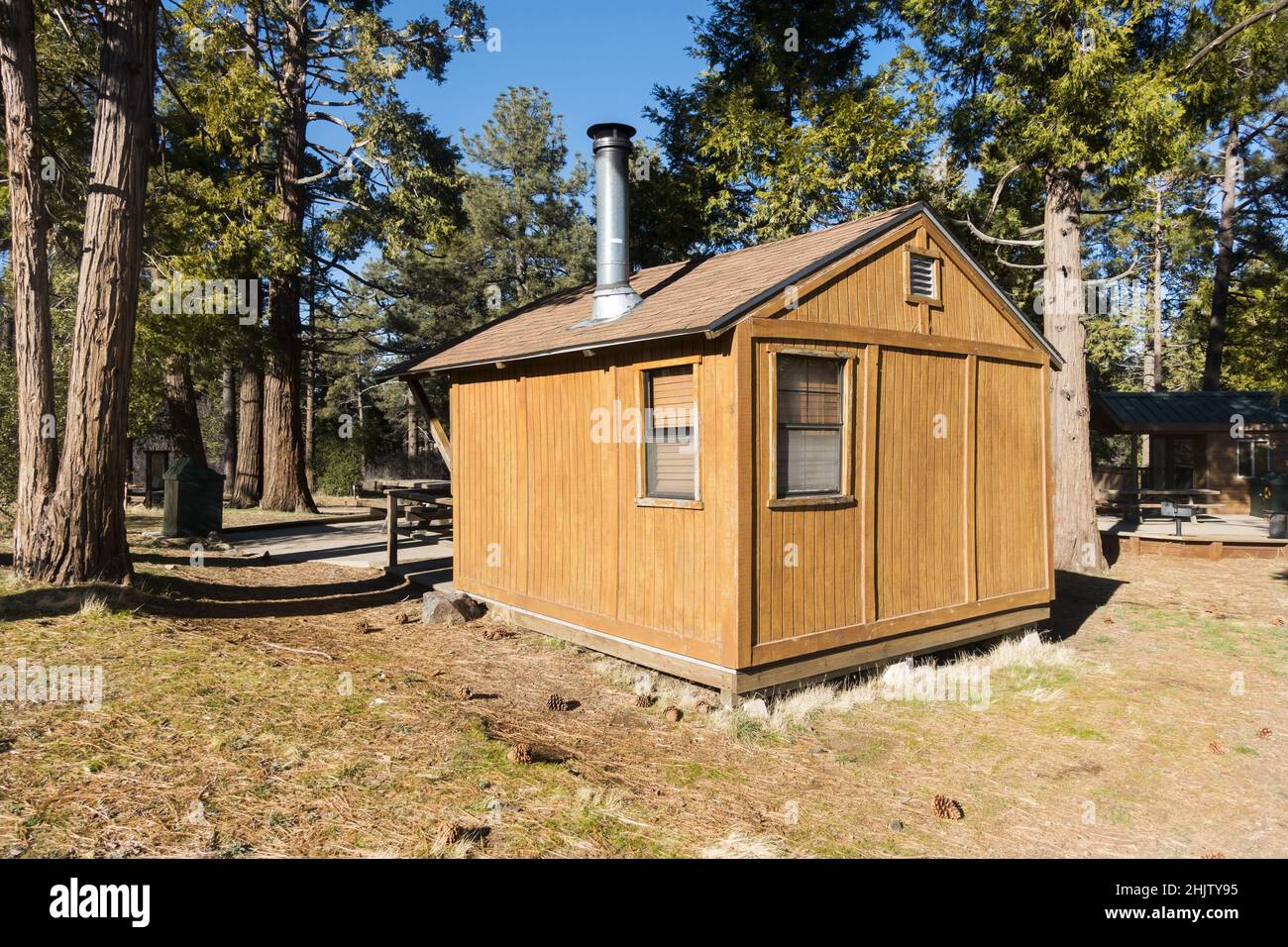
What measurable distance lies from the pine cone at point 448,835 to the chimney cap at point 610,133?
7.75 m

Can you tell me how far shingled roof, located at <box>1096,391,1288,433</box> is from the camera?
25766mm

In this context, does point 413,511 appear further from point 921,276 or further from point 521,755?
point 921,276

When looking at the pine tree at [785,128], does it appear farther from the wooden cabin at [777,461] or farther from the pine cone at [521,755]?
the pine cone at [521,755]

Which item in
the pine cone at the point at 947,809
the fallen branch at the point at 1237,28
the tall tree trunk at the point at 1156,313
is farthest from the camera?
the tall tree trunk at the point at 1156,313

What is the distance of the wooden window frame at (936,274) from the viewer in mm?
8602

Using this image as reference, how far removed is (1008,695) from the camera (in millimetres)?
8469

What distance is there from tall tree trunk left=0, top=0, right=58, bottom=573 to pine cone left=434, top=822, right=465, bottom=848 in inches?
293

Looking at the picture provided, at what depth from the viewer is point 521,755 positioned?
19.0 feet

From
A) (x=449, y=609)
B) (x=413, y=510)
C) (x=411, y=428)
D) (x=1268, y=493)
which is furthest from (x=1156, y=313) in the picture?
(x=449, y=609)

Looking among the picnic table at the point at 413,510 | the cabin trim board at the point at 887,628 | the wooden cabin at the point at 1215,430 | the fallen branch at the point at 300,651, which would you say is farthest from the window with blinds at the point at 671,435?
the wooden cabin at the point at 1215,430
